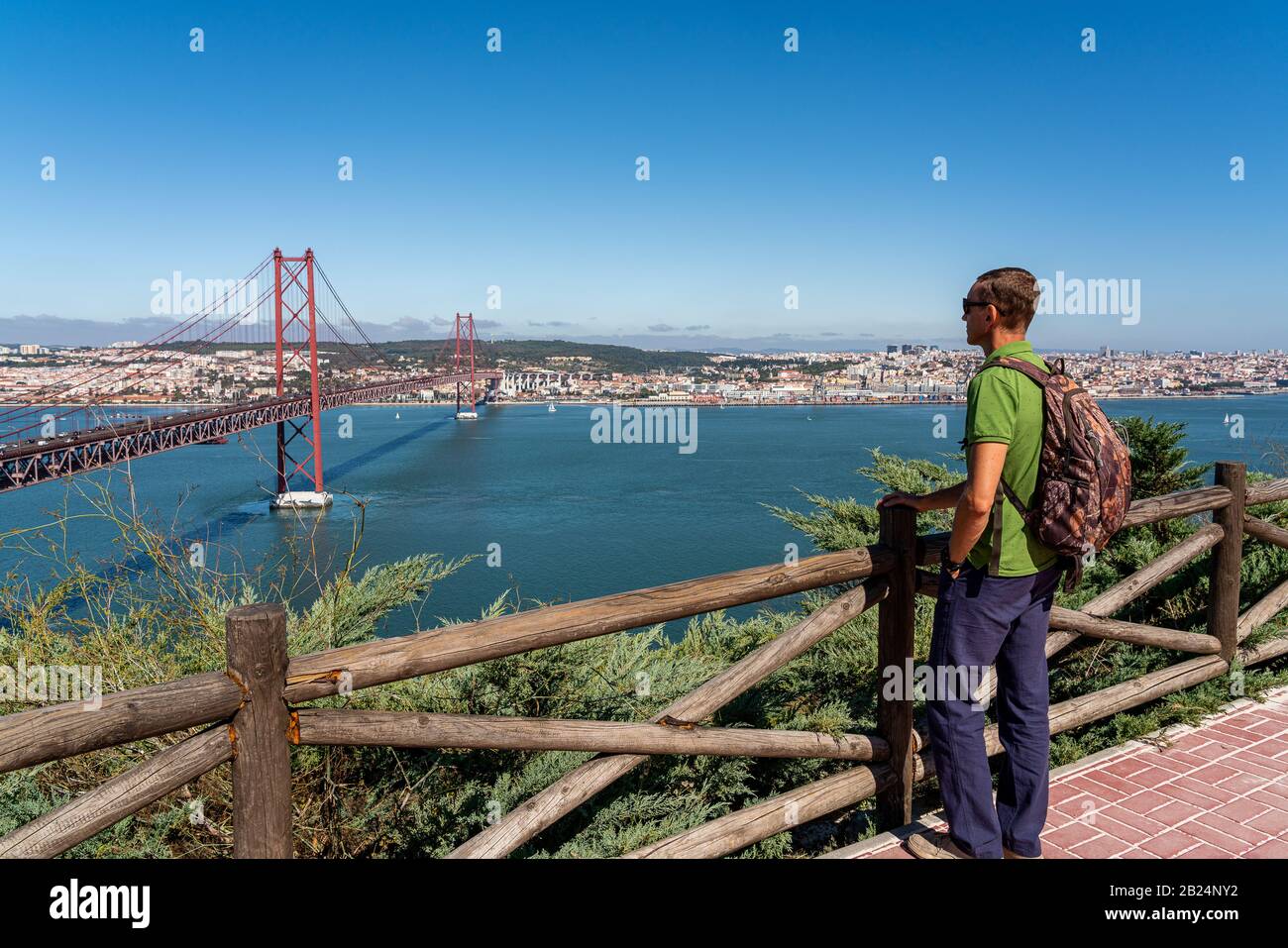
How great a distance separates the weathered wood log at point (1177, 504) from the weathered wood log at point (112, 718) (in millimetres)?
2635

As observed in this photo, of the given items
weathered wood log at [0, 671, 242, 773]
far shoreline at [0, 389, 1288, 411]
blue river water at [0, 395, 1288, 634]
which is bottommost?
blue river water at [0, 395, 1288, 634]

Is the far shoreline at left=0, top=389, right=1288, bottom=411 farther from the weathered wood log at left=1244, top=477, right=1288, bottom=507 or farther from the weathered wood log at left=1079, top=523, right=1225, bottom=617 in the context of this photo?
the weathered wood log at left=1079, top=523, right=1225, bottom=617

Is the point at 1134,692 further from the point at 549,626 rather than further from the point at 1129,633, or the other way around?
the point at 549,626

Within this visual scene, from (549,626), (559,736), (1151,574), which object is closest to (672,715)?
(559,736)

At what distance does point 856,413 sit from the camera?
239ft

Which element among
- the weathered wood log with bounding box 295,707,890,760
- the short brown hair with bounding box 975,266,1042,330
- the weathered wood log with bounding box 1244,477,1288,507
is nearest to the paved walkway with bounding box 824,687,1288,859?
the weathered wood log with bounding box 295,707,890,760

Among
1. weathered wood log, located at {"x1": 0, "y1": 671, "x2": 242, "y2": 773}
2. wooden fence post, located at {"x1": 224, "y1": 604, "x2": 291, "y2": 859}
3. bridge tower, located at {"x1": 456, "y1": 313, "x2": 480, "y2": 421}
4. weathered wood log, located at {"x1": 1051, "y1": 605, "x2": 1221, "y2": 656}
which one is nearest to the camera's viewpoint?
weathered wood log, located at {"x1": 0, "y1": 671, "x2": 242, "y2": 773}

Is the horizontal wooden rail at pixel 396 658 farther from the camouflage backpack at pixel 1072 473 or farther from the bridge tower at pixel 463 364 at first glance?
the bridge tower at pixel 463 364

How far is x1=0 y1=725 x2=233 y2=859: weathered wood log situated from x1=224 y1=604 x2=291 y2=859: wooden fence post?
47mm

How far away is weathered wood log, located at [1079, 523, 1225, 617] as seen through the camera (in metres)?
3.03

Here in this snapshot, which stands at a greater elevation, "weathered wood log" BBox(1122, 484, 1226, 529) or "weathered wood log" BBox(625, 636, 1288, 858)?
"weathered wood log" BBox(1122, 484, 1226, 529)

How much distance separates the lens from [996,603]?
200 cm

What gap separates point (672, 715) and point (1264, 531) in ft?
9.37
